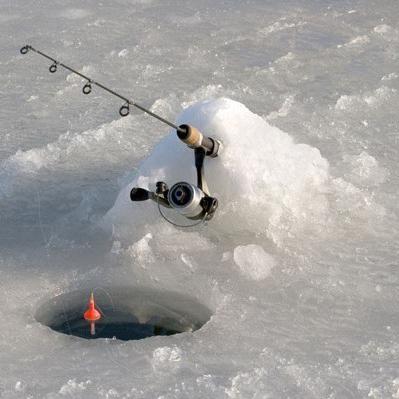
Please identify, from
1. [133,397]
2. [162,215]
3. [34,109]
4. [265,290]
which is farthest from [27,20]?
[133,397]

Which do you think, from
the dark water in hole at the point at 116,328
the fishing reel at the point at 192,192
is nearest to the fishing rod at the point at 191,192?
the fishing reel at the point at 192,192

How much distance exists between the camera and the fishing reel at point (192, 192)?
14.8 ft

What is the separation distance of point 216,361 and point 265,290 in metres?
0.71

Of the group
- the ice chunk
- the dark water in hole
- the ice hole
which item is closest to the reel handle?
the ice chunk

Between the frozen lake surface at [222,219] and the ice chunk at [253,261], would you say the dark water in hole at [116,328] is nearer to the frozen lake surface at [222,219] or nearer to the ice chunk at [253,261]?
the frozen lake surface at [222,219]

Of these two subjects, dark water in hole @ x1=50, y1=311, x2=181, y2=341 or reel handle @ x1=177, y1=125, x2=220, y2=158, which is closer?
dark water in hole @ x1=50, y1=311, x2=181, y2=341

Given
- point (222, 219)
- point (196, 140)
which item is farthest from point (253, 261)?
point (196, 140)

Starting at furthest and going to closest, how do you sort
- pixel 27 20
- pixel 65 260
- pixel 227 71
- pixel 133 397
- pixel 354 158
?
pixel 27 20, pixel 227 71, pixel 354 158, pixel 65 260, pixel 133 397

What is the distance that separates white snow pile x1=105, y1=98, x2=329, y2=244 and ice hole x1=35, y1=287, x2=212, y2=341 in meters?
0.54

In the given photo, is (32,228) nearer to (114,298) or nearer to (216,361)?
(114,298)

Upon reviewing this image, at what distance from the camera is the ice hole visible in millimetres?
4371

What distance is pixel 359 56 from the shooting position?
7.58 metres

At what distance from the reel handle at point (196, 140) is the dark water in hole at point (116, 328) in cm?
104

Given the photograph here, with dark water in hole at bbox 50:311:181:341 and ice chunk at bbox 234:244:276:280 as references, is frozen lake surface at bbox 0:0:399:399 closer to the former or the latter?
ice chunk at bbox 234:244:276:280
